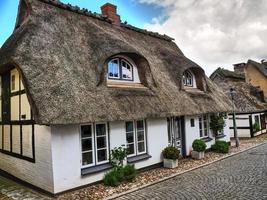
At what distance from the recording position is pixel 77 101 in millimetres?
9195

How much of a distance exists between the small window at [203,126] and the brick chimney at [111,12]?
8034 mm

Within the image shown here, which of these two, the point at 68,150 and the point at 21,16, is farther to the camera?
the point at 21,16

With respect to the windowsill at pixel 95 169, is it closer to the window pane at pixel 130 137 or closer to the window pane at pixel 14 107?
the window pane at pixel 130 137

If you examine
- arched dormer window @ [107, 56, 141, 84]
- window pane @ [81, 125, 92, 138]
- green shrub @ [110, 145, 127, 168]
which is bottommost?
green shrub @ [110, 145, 127, 168]

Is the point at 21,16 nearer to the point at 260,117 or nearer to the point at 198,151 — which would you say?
the point at 198,151

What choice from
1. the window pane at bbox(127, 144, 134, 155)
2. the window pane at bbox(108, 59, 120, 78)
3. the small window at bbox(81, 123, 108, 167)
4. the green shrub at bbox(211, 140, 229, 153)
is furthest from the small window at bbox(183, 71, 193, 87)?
the small window at bbox(81, 123, 108, 167)

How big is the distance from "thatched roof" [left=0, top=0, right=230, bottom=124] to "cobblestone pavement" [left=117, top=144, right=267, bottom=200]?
2.89 m

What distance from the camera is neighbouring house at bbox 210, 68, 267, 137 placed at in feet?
77.3

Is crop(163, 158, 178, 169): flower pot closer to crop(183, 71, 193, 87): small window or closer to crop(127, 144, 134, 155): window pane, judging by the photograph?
crop(127, 144, 134, 155): window pane

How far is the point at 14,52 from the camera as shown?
927 cm

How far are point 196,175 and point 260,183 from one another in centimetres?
253

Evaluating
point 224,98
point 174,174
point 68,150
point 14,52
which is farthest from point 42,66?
point 224,98

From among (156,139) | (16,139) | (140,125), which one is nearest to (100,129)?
(140,125)

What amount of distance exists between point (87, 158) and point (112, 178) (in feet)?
3.96
